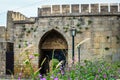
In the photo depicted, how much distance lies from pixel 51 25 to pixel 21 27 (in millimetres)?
2155

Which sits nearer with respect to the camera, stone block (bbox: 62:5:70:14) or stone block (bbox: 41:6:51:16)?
stone block (bbox: 62:5:70:14)

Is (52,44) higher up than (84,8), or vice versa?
(84,8)

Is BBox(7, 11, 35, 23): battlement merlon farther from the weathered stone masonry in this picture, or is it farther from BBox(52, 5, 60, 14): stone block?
BBox(52, 5, 60, 14): stone block

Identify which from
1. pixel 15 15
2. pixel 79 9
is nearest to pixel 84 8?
pixel 79 9

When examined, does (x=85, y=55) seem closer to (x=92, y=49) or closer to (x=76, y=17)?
(x=92, y=49)

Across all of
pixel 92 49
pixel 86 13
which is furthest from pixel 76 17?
pixel 92 49

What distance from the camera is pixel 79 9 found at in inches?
1044

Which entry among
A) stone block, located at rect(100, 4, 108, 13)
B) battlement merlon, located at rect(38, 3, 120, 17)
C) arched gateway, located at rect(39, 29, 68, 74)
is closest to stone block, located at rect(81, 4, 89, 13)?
battlement merlon, located at rect(38, 3, 120, 17)

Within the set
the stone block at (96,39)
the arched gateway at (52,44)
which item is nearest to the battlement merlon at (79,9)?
the arched gateway at (52,44)

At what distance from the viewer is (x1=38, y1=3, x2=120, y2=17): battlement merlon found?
86.0 ft

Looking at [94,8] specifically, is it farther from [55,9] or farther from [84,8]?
[55,9]

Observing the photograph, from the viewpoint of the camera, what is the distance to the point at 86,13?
1036 inches

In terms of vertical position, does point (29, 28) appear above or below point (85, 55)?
above

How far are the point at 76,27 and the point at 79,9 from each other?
3.84 feet
